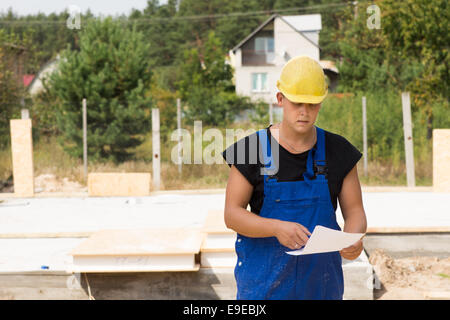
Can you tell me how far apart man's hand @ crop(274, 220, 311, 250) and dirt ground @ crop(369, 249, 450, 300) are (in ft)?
13.6

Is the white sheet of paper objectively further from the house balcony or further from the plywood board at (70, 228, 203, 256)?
the house balcony

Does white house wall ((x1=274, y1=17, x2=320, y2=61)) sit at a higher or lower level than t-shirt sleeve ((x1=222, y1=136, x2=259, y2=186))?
higher

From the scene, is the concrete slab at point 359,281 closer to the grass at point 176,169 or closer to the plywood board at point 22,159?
the plywood board at point 22,159

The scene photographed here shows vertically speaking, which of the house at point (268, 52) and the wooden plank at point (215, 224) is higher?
the house at point (268, 52)

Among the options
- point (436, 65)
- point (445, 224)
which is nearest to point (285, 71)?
point (445, 224)

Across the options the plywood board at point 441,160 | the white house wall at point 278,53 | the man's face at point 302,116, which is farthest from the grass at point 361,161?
the white house wall at point 278,53

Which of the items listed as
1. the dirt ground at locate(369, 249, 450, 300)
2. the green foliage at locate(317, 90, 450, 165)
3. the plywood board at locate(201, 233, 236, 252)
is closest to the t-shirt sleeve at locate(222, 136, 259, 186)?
the plywood board at locate(201, 233, 236, 252)

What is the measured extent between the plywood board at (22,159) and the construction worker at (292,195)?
9.44 m

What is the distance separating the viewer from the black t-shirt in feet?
8.45

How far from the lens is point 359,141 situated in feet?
48.8

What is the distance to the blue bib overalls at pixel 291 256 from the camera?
262 cm

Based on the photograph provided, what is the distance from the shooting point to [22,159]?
11.4m
